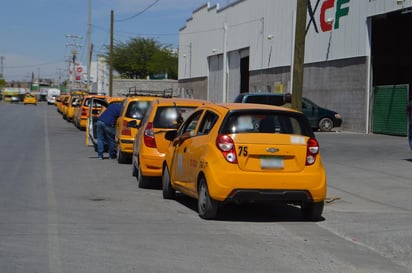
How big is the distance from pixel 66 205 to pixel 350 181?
663 centimetres

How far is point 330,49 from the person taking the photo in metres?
33.9

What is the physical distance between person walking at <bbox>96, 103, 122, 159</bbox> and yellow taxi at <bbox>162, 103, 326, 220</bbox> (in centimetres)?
910

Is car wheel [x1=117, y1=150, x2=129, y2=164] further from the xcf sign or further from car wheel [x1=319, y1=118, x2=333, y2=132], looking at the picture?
the xcf sign

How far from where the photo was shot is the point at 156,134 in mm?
12969

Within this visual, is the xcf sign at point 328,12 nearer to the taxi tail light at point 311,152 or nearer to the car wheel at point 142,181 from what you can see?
the car wheel at point 142,181

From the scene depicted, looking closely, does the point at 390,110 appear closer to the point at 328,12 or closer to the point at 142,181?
the point at 328,12

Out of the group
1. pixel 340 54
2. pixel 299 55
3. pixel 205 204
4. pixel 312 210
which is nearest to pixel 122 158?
pixel 299 55

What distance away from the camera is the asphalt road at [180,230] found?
7141 millimetres

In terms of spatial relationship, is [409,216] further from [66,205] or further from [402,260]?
[66,205]

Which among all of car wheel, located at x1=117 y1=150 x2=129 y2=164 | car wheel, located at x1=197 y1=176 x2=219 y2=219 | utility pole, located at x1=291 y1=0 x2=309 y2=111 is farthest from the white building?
car wheel, located at x1=197 y1=176 x2=219 y2=219

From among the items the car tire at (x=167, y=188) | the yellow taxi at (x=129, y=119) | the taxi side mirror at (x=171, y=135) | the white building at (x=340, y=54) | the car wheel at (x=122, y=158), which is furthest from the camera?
the white building at (x=340, y=54)

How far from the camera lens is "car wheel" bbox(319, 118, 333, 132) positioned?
3180cm

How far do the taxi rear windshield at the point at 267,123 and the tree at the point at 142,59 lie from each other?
85.7 m

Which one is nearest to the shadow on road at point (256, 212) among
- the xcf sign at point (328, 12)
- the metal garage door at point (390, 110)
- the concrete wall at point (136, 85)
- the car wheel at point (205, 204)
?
the car wheel at point (205, 204)
